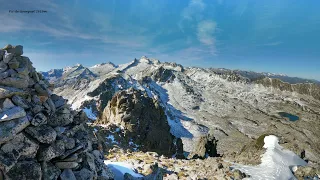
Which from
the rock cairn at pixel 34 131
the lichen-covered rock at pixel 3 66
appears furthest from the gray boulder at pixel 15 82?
the lichen-covered rock at pixel 3 66

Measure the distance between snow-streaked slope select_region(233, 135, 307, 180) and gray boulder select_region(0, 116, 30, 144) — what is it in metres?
18.3

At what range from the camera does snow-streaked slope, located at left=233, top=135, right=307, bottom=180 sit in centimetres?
2303

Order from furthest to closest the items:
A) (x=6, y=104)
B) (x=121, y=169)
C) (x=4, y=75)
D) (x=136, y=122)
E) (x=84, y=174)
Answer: (x=136, y=122), (x=121, y=169), (x=84, y=174), (x=4, y=75), (x=6, y=104)

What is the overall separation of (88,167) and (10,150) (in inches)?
173

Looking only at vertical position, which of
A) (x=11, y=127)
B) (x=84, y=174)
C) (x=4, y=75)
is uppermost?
(x=4, y=75)

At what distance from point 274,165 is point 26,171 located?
21536 millimetres

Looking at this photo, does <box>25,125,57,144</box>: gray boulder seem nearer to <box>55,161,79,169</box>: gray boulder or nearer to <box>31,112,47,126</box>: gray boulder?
<box>31,112,47,126</box>: gray boulder

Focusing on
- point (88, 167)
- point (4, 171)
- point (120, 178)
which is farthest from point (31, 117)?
point (120, 178)

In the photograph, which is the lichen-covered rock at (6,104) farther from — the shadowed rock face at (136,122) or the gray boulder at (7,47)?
the shadowed rock face at (136,122)

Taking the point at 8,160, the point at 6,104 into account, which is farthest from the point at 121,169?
the point at 6,104

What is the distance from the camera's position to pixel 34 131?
1260cm

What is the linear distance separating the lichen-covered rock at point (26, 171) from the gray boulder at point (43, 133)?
3.74 ft

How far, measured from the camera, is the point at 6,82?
1312 cm

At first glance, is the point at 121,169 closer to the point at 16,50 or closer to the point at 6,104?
the point at 6,104
